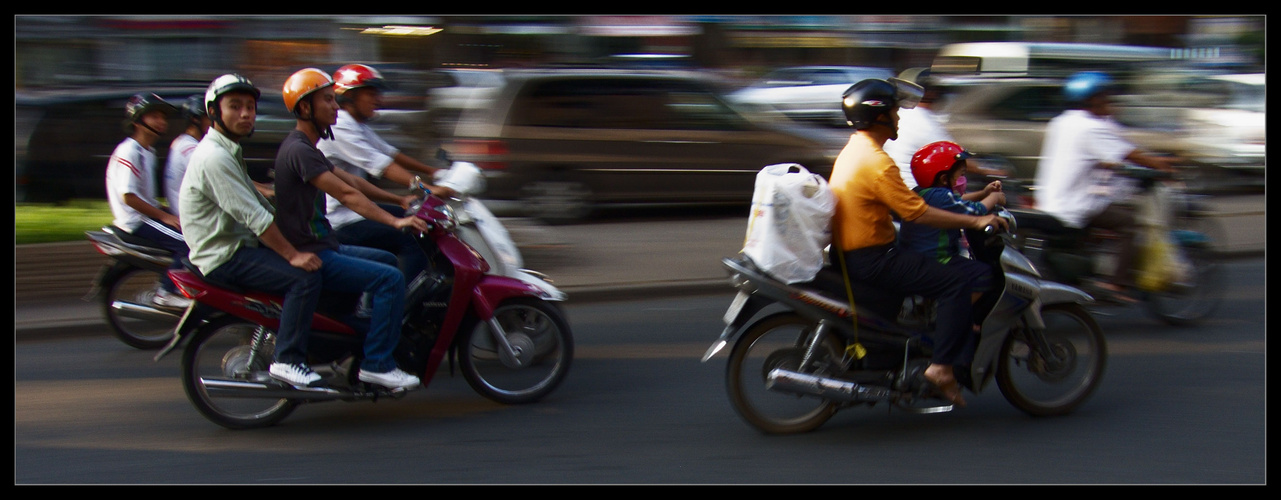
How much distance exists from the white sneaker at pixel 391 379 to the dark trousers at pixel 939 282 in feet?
6.45

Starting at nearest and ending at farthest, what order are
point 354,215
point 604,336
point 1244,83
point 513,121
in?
point 354,215 < point 604,336 < point 513,121 < point 1244,83

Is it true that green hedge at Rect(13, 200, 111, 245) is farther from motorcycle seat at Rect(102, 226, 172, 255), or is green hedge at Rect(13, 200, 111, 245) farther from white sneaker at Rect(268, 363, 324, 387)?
white sneaker at Rect(268, 363, 324, 387)

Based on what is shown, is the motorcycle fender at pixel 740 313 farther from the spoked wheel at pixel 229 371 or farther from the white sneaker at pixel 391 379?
the spoked wheel at pixel 229 371

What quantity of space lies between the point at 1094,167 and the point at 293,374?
15.0 ft

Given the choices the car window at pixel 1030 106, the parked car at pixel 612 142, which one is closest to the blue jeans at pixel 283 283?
the parked car at pixel 612 142

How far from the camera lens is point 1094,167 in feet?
22.1

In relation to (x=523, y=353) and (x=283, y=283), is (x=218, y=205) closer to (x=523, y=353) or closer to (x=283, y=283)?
(x=283, y=283)

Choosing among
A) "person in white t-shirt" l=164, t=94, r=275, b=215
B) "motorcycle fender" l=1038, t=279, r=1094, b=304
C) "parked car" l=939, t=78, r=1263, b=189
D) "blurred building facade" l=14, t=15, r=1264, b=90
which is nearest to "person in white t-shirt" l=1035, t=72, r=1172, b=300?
"motorcycle fender" l=1038, t=279, r=1094, b=304

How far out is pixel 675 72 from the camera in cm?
1116

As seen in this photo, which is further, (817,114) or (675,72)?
(817,114)

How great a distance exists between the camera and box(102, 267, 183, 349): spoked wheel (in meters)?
6.75
